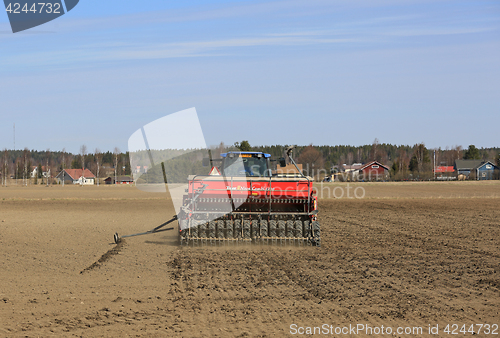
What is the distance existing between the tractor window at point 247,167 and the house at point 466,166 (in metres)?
111

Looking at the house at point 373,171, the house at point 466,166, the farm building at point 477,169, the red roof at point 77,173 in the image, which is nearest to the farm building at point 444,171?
the house at point 466,166

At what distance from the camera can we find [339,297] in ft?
24.8

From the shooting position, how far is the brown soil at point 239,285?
6.31 metres

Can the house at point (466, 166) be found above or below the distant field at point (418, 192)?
above

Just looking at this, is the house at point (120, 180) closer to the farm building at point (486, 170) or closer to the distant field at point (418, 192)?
the distant field at point (418, 192)

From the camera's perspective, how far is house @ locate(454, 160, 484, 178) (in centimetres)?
11381

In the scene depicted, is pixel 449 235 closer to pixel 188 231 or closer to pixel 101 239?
pixel 188 231

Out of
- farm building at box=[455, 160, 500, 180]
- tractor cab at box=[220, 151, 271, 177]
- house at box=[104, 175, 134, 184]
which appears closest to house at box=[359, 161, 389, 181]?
farm building at box=[455, 160, 500, 180]

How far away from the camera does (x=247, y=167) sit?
49.1ft

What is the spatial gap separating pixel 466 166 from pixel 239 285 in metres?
120

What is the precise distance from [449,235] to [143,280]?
1162 cm

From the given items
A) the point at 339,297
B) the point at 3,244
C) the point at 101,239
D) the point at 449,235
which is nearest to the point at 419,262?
the point at 339,297

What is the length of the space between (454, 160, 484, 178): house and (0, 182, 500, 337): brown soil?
108489 millimetres

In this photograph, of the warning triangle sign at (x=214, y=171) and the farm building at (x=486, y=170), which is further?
the farm building at (x=486, y=170)
